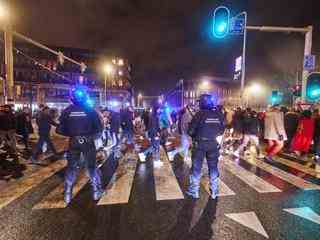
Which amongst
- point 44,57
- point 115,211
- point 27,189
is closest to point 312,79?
point 115,211

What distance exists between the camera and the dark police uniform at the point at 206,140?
529 cm

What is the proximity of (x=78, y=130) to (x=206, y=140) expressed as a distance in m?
2.41

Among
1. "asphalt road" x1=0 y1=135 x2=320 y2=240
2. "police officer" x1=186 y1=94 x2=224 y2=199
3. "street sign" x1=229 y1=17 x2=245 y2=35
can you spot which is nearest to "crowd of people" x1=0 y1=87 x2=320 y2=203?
"police officer" x1=186 y1=94 x2=224 y2=199

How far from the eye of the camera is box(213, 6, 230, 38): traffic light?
350 inches

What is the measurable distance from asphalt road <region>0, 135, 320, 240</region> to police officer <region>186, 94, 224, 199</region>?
566 mm

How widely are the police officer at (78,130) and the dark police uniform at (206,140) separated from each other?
189cm

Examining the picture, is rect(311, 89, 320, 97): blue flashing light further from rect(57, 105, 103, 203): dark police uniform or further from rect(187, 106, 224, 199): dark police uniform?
rect(57, 105, 103, 203): dark police uniform

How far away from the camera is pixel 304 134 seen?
1029cm

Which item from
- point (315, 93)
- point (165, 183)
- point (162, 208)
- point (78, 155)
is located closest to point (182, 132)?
point (165, 183)

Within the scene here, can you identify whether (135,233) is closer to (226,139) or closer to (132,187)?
(132,187)

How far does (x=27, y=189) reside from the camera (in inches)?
243

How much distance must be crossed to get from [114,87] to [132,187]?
270 feet

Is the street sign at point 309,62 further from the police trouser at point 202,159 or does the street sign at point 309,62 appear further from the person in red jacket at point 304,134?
the police trouser at point 202,159

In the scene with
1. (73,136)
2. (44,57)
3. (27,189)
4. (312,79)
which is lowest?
(27,189)
